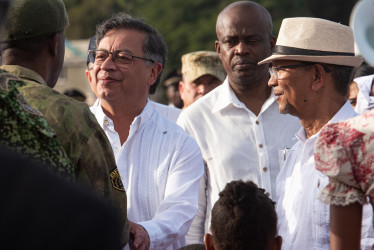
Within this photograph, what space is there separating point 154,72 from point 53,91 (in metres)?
2.06

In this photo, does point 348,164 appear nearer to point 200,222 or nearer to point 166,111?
point 200,222

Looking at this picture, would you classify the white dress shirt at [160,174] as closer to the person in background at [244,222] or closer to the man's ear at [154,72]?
the man's ear at [154,72]

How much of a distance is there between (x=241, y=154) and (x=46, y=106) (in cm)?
254

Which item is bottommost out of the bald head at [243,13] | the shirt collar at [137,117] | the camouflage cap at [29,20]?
the shirt collar at [137,117]

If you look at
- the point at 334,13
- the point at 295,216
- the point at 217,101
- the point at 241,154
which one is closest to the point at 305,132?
the point at 295,216

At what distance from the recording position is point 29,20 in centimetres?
277

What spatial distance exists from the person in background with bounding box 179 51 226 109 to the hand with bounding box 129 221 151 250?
382 centimetres

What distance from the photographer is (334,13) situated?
47938 mm

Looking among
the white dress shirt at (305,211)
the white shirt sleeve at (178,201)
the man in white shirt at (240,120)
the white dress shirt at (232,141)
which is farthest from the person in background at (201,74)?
the white dress shirt at (305,211)

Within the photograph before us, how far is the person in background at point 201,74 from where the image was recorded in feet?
23.7

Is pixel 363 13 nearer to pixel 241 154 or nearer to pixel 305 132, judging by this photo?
pixel 241 154

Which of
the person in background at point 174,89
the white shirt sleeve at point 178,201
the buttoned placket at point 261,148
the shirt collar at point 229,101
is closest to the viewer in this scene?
the white shirt sleeve at point 178,201

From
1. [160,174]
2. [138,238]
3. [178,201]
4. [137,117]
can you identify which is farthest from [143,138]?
[138,238]

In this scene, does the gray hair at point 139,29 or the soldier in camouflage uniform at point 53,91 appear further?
the gray hair at point 139,29
